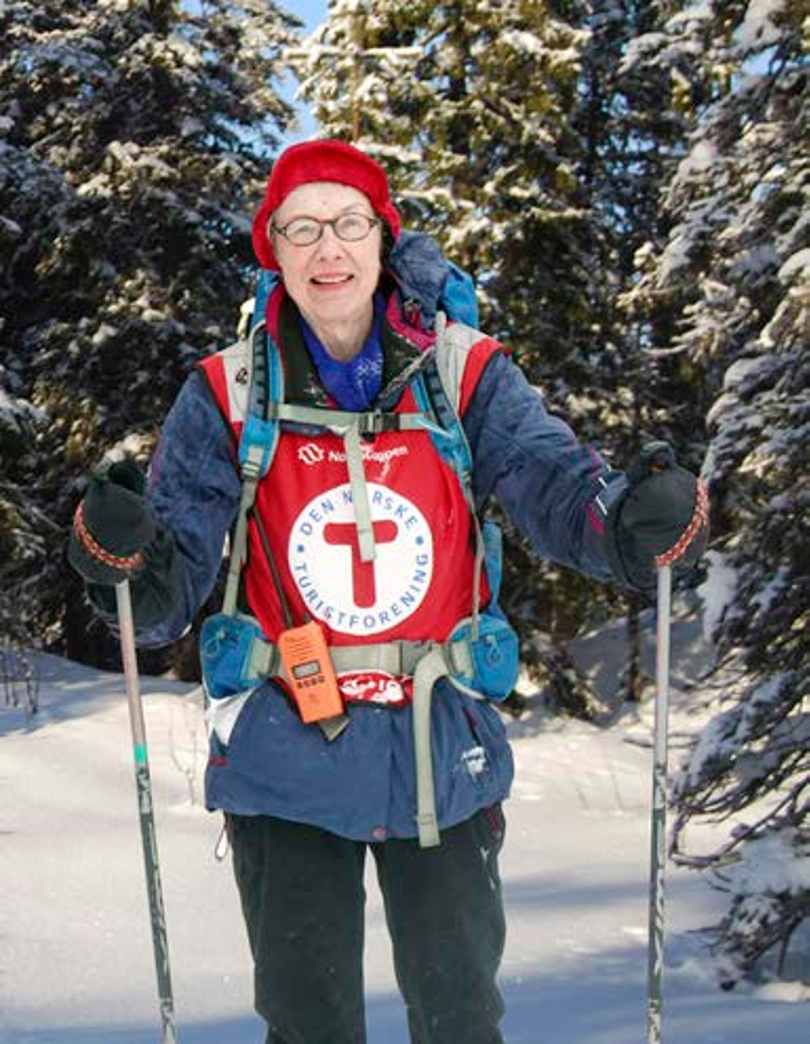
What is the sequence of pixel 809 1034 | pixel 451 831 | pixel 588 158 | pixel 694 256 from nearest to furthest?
pixel 451 831, pixel 809 1034, pixel 694 256, pixel 588 158

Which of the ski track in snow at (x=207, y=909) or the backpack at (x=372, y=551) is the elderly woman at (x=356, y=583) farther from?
the ski track in snow at (x=207, y=909)

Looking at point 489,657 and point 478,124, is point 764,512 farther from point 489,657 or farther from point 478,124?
point 478,124

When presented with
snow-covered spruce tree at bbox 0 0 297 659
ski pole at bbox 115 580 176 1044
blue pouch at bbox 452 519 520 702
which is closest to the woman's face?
blue pouch at bbox 452 519 520 702

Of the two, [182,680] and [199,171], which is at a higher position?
[199,171]

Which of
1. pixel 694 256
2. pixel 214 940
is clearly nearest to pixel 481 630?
pixel 214 940

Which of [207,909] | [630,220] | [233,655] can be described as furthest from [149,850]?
[630,220]

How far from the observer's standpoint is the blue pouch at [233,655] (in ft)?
9.08

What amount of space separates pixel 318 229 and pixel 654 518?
37.6 inches

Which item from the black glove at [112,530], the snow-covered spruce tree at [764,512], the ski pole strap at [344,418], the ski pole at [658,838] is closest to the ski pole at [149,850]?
the black glove at [112,530]

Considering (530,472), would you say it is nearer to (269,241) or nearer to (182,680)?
(269,241)

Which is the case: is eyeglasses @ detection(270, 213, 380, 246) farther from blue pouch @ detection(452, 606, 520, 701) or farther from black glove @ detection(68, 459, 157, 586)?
blue pouch @ detection(452, 606, 520, 701)

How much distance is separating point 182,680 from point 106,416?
4.07m

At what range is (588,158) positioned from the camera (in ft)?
58.3

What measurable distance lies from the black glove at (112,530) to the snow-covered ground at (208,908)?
347cm
